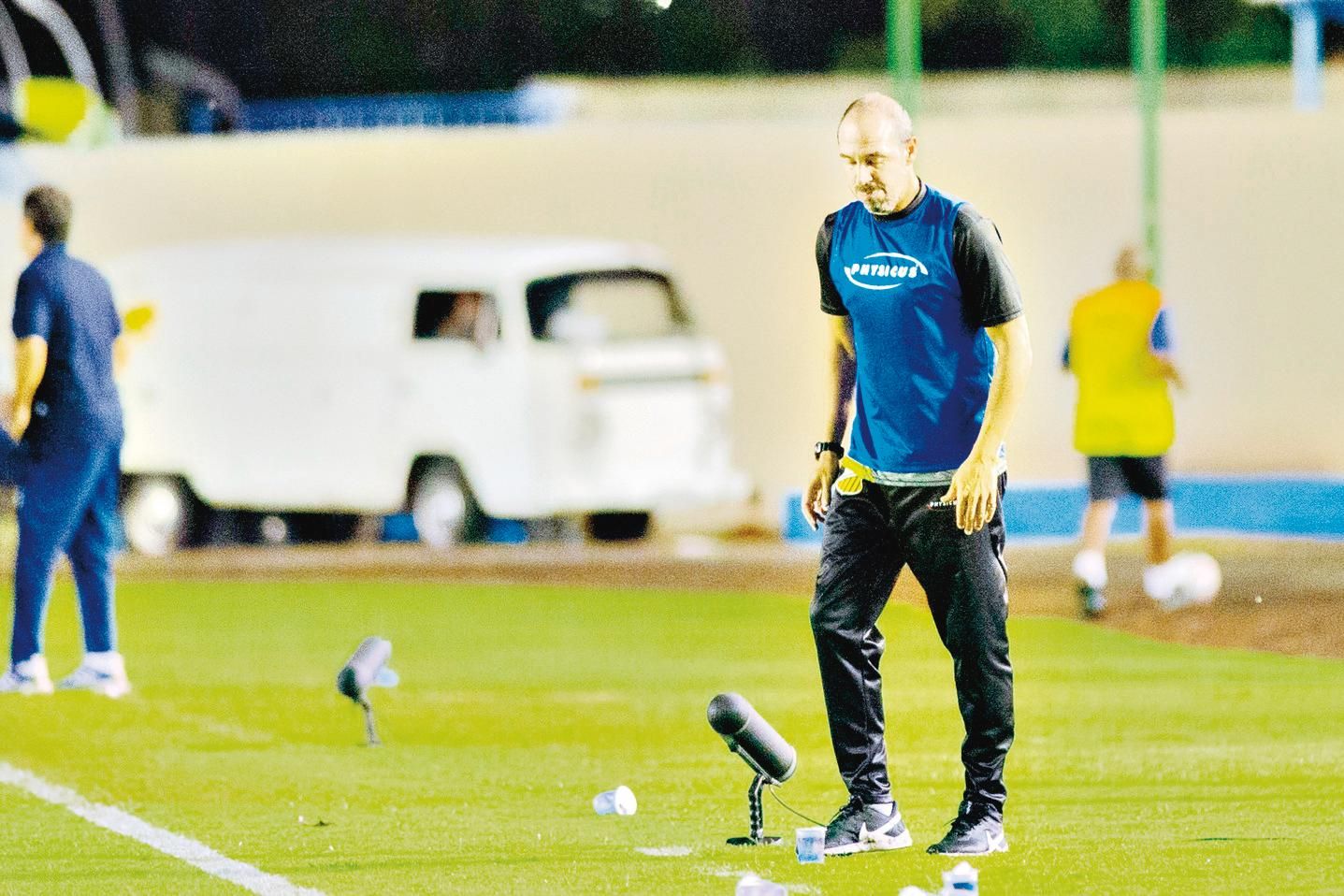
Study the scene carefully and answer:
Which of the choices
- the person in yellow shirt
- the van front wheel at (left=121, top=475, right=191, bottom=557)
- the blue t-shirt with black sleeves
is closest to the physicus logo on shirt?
the blue t-shirt with black sleeves

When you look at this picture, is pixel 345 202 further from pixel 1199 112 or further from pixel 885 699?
pixel 885 699

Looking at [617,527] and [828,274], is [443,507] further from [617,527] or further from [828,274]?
[828,274]

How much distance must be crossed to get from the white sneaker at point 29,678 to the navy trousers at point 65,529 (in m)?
0.03

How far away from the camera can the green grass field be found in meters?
7.12

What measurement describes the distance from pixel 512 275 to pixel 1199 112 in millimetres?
6572

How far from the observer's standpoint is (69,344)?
10734mm

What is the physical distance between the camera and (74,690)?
37.6 feet

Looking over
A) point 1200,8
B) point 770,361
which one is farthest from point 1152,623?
point 1200,8

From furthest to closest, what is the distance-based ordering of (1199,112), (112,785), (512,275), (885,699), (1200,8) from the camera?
(1200,8) → (1199,112) → (512,275) → (885,699) → (112,785)

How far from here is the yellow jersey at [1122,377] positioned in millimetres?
14031

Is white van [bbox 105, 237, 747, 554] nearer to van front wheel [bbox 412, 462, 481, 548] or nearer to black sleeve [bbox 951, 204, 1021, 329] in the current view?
van front wheel [bbox 412, 462, 481, 548]

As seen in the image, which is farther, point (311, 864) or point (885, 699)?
point (885, 699)

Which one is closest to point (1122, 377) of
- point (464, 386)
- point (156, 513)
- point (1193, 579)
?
point (1193, 579)

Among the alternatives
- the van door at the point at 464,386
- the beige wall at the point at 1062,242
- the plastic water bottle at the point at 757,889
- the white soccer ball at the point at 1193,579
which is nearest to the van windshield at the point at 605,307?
the van door at the point at 464,386
